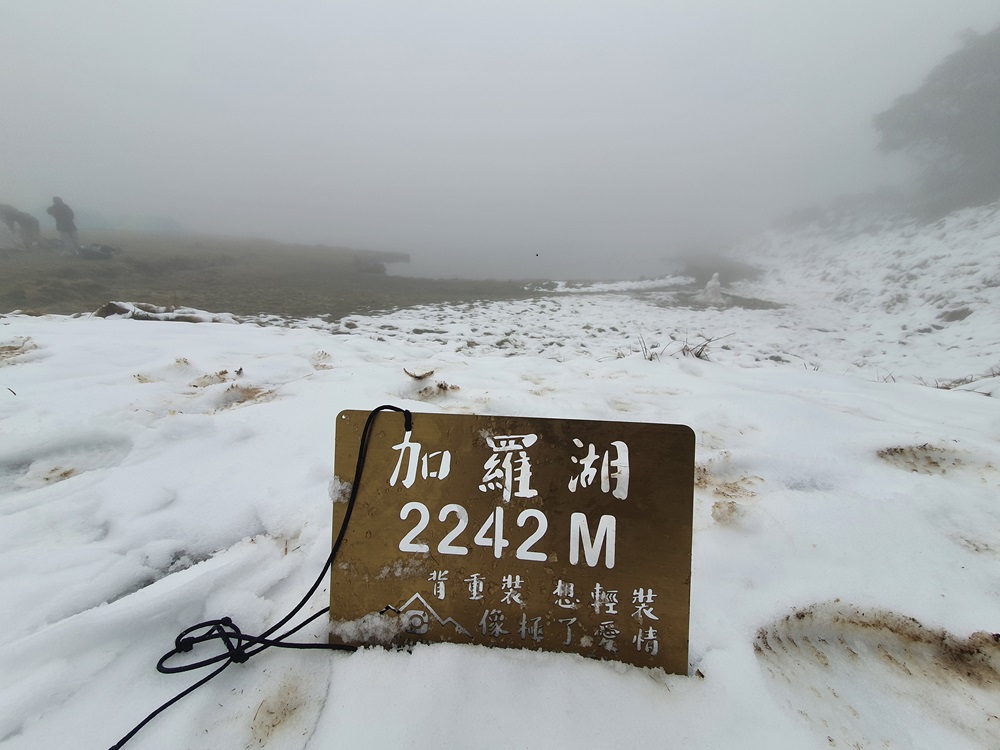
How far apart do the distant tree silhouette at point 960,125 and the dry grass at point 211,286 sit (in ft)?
46.1

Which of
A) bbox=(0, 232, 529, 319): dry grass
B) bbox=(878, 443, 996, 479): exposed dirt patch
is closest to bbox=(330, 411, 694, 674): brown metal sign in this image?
bbox=(878, 443, 996, 479): exposed dirt patch

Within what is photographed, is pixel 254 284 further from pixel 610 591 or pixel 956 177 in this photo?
pixel 956 177

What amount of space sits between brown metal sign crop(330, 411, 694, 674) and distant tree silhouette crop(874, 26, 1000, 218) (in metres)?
17.4

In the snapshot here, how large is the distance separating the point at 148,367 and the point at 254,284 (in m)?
7.16

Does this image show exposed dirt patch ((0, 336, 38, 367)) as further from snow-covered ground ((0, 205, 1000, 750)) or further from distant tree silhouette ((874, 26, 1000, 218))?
distant tree silhouette ((874, 26, 1000, 218))

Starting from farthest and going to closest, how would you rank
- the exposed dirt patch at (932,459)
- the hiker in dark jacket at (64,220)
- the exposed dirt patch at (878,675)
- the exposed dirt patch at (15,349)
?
the hiker in dark jacket at (64,220), the exposed dirt patch at (15,349), the exposed dirt patch at (932,459), the exposed dirt patch at (878,675)

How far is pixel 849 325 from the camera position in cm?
744

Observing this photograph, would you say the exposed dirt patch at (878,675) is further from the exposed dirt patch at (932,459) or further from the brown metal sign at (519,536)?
the exposed dirt patch at (932,459)

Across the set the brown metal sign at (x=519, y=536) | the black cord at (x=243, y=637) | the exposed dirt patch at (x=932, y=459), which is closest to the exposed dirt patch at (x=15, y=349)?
the black cord at (x=243, y=637)

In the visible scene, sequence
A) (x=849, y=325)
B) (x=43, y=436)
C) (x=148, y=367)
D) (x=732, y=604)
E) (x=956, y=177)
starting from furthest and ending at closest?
1. (x=956, y=177)
2. (x=849, y=325)
3. (x=148, y=367)
4. (x=43, y=436)
5. (x=732, y=604)

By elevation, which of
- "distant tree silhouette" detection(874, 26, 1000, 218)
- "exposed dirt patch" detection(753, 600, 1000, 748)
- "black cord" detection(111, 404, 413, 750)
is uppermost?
"distant tree silhouette" detection(874, 26, 1000, 218)

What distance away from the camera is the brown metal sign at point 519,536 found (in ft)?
2.80

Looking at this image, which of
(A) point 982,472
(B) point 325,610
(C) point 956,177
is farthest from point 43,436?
(C) point 956,177

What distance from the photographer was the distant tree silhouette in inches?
494
